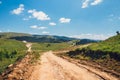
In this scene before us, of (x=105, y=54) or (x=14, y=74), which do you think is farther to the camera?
(x=105, y=54)

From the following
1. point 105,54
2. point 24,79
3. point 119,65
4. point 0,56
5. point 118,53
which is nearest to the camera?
point 24,79

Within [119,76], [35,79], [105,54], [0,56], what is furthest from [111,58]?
[0,56]

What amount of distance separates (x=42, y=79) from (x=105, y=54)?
2179 cm

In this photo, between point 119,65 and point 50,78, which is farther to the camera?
point 119,65

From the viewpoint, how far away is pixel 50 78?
27.0 meters

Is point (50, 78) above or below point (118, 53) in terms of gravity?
below

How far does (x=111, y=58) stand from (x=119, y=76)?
13023 millimetres

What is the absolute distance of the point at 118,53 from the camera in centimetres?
3931

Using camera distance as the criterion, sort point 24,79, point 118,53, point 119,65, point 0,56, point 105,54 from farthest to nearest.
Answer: point 0,56 < point 105,54 < point 118,53 < point 119,65 < point 24,79

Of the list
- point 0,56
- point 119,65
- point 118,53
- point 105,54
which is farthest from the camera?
point 0,56

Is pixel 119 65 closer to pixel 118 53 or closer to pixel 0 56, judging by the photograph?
pixel 118 53

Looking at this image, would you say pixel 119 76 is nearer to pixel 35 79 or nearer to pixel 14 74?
pixel 35 79

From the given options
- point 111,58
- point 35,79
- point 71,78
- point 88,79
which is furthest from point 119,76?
point 111,58

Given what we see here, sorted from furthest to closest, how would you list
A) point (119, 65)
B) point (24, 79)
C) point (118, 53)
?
1. point (118, 53)
2. point (119, 65)
3. point (24, 79)
